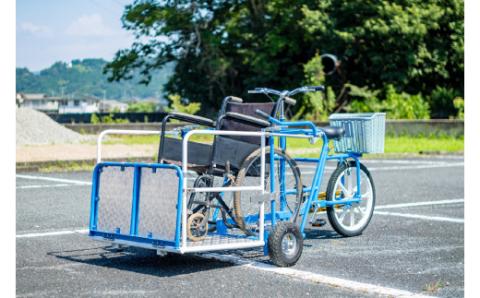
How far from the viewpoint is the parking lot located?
18.4 feet

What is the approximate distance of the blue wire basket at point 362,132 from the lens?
7.55 meters

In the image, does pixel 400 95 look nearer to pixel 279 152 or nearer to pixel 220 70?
pixel 220 70

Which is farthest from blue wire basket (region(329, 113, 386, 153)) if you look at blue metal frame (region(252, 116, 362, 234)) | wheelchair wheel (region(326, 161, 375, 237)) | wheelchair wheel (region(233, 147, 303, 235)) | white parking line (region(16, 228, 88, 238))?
white parking line (region(16, 228, 88, 238))

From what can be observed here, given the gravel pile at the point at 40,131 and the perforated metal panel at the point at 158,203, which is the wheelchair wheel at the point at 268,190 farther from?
the gravel pile at the point at 40,131

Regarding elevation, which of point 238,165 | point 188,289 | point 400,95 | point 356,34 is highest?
point 356,34

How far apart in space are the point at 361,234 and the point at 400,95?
70.5 feet

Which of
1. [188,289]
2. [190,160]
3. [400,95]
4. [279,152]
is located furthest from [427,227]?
[400,95]

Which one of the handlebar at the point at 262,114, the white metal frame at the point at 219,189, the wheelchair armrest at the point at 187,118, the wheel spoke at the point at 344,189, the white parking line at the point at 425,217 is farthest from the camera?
the white parking line at the point at 425,217

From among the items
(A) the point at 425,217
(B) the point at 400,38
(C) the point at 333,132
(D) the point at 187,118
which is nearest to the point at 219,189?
(D) the point at 187,118

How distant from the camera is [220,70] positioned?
109 feet

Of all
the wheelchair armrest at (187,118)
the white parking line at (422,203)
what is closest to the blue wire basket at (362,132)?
the wheelchair armrest at (187,118)

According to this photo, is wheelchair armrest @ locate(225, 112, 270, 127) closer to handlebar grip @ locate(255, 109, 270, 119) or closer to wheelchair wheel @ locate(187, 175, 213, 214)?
handlebar grip @ locate(255, 109, 270, 119)

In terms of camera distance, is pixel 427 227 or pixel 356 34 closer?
pixel 427 227

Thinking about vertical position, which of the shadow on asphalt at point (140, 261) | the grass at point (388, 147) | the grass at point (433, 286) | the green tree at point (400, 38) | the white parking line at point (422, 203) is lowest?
the grass at point (433, 286)
